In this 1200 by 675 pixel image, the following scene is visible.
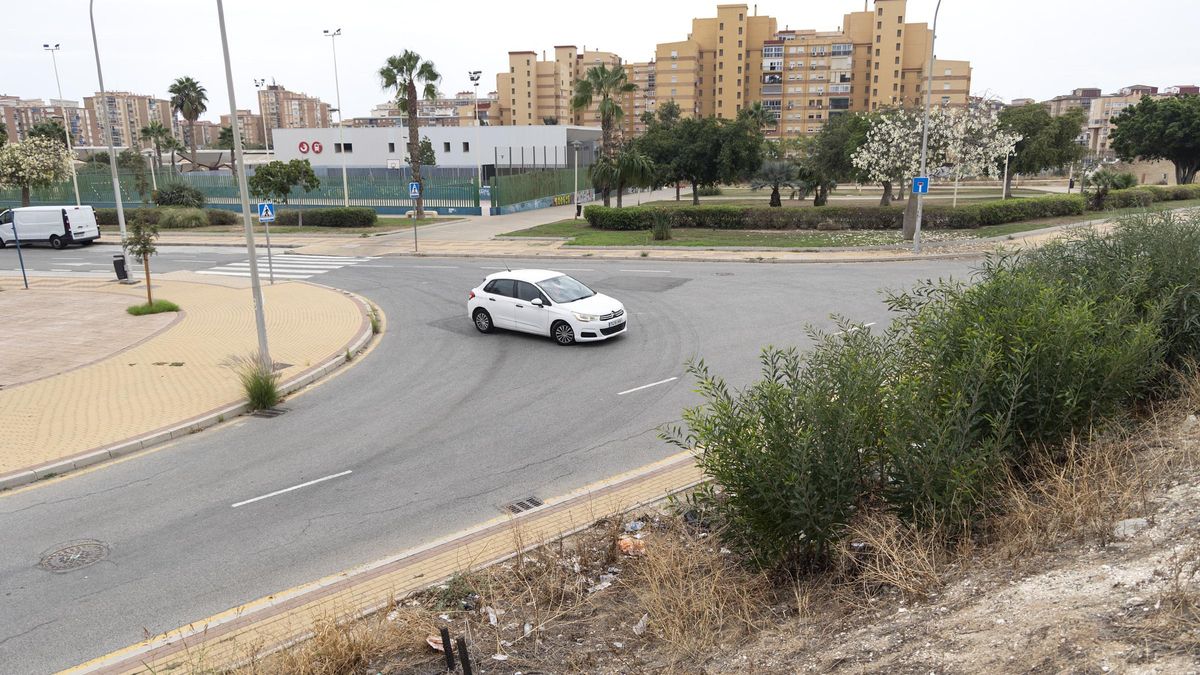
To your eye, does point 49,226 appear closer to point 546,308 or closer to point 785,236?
point 546,308

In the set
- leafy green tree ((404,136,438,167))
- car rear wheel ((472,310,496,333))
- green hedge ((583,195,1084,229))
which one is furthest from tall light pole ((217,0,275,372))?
leafy green tree ((404,136,438,167))

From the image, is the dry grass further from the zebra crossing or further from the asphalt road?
the zebra crossing

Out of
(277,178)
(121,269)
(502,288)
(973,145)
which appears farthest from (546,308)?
(277,178)

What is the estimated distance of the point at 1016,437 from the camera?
680 cm

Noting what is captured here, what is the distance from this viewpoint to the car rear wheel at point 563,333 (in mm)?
16500

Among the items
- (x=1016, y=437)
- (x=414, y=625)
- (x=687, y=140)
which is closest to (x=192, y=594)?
(x=414, y=625)

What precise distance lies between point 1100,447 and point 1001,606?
2801 mm

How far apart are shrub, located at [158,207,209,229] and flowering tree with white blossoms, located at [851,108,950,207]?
3712 centimetres

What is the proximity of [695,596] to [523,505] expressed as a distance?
328 cm

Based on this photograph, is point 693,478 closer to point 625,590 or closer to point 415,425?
point 625,590

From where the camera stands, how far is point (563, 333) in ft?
54.5

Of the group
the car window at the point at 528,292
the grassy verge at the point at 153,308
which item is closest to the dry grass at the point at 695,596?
the car window at the point at 528,292

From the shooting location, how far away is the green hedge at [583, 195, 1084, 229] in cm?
3447

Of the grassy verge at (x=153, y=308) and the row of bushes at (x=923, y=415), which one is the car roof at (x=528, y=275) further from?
the row of bushes at (x=923, y=415)
